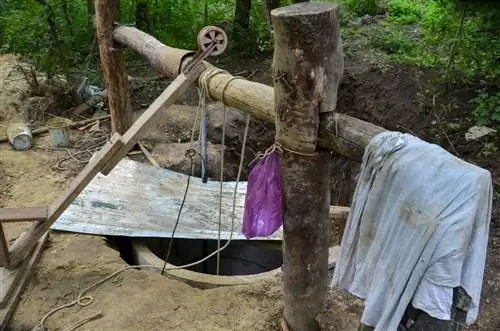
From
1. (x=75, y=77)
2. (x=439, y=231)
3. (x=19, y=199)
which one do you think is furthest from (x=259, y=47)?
(x=439, y=231)

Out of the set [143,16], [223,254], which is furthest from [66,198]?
[143,16]

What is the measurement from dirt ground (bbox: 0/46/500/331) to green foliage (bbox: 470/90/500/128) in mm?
151

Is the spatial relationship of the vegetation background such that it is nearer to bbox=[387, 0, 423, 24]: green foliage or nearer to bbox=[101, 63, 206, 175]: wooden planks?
bbox=[387, 0, 423, 24]: green foliage

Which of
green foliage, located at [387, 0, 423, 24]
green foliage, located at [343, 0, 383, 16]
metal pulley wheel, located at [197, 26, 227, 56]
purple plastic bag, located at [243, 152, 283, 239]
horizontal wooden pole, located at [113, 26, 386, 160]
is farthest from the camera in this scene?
green foliage, located at [343, 0, 383, 16]

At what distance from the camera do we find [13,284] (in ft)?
12.9

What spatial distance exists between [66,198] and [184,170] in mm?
2111

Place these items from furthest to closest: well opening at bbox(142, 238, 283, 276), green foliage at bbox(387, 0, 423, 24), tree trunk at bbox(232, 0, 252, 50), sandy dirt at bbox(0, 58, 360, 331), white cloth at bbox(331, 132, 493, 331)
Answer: green foliage at bbox(387, 0, 423, 24) → tree trunk at bbox(232, 0, 252, 50) → well opening at bbox(142, 238, 283, 276) → sandy dirt at bbox(0, 58, 360, 331) → white cloth at bbox(331, 132, 493, 331)

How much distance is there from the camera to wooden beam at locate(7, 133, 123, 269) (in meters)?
3.71

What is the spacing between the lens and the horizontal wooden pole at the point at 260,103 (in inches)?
96.3

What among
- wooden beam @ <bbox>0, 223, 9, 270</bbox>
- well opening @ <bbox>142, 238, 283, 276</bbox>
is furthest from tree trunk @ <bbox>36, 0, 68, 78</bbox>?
wooden beam @ <bbox>0, 223, 9, 270</bbox>

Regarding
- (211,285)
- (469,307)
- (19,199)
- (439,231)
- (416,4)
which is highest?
(416,4)

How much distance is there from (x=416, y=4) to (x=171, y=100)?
25.1 feet

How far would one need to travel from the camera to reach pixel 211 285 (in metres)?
4.23

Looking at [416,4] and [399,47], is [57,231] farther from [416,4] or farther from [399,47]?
[416,4]
